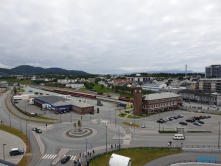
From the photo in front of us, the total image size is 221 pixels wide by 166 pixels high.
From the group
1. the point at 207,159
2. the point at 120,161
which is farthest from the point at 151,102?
the point at 120,161

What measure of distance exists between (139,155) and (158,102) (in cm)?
3426

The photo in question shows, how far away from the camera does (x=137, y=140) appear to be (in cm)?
3538

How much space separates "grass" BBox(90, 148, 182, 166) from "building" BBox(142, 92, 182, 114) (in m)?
28.3

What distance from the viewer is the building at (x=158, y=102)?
58.1 metres

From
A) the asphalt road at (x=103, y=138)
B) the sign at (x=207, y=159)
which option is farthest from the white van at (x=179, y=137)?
the sign at (x=207, y=159)

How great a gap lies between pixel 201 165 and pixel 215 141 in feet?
35.3

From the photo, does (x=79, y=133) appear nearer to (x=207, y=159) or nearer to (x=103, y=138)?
(x=103, y=138)

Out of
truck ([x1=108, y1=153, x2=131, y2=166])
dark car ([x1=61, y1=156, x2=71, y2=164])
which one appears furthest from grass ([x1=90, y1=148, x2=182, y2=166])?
truck ([x1=108, y1=153, x2=131, y2=166])

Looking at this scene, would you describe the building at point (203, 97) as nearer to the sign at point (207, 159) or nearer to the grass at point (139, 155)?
the grass at point (139, 155)

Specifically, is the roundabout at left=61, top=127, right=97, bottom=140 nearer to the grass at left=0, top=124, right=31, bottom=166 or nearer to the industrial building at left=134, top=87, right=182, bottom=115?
the grass at left=0, top=124, right=31, bottom=166

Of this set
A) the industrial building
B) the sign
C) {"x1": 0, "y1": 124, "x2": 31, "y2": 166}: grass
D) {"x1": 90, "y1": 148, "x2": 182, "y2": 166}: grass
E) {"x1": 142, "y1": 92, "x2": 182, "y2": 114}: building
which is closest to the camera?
the sign

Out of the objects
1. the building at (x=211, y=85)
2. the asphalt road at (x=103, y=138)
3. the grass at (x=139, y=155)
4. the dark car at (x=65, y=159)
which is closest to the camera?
the grass at (x=139, y=155)

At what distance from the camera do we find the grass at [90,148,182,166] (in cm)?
2658

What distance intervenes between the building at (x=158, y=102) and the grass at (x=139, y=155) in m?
28.3
